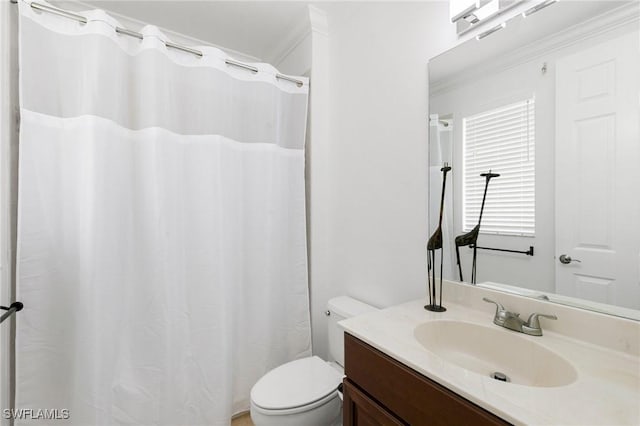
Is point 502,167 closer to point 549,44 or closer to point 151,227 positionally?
point 549,44

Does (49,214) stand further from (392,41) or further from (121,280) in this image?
(392,41)

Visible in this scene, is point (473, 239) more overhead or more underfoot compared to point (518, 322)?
more overhead

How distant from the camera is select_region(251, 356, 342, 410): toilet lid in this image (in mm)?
1165

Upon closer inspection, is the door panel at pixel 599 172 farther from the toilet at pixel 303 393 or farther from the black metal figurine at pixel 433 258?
the toilet at pixel 303 393

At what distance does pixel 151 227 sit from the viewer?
4.52 ft

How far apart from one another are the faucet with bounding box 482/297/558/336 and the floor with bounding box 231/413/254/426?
→ 1452mm

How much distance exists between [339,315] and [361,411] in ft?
1.97

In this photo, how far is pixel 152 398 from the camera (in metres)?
1.36

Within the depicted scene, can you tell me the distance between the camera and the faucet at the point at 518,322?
0.89m

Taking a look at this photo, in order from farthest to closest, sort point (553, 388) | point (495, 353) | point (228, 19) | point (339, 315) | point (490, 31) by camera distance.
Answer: point (228, 19)
point (339, 315)
point (490, 31)
point (495, 353)
point (553, 388)

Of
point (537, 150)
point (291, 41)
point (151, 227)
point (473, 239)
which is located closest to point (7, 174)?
point (151, 227)

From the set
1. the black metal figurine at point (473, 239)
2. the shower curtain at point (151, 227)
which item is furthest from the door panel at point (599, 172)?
the shower curtain at point (151, 227)

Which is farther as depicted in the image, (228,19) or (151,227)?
(228,19)

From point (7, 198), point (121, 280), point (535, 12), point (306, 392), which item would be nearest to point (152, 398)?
point (121, 280)
